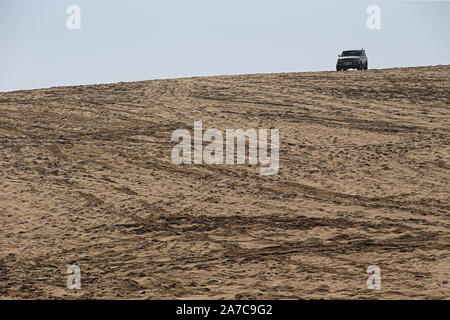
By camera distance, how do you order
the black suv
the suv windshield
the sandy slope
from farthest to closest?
the suv windshield → the black suv → the sandy slope

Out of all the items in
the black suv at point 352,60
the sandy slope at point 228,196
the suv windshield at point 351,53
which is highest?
the suv windshield at point 351,53

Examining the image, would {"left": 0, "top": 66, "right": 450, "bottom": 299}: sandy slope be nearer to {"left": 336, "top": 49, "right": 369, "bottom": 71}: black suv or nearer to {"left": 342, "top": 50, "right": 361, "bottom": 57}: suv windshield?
{"left": 336, "top": 49, "right": 369, "bottom": 71}: black suv

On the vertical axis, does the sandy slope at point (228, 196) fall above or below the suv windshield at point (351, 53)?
below

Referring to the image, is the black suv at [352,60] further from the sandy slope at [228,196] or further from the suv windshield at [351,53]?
the sandy slope at [228,196]

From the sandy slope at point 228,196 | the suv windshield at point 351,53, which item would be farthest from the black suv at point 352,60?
the sandy slope at point 228,196

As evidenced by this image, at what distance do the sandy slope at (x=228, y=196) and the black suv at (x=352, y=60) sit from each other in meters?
5.51

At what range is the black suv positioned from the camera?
2828 cm

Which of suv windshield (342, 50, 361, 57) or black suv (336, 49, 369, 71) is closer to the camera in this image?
black suv (336, 49, 369, 71)

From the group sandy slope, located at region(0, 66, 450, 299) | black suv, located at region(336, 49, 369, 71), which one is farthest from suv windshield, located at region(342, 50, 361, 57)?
sandy slope, located at region(0, 66, 450, 299)

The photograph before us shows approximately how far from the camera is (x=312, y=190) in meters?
13.6

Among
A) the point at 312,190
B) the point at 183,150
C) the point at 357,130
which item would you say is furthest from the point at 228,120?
the point at 312,190

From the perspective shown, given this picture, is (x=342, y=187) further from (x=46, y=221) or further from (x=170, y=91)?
(x=170, y=91)

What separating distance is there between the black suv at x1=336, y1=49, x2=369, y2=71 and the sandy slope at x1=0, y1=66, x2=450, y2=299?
18.1 ft

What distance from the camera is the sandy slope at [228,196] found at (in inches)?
368
